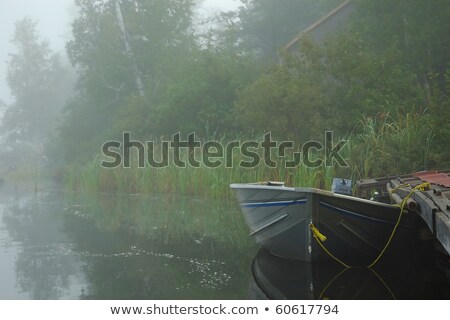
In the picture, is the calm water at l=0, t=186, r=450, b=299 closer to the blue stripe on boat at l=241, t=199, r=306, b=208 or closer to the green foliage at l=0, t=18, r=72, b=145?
the blue stripe on boat at l=241, t=199, r=306, b=208

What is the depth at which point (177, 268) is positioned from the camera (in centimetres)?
672

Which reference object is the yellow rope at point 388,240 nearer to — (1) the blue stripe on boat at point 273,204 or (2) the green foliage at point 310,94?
(1) the blue stripe on boat at point 273,204

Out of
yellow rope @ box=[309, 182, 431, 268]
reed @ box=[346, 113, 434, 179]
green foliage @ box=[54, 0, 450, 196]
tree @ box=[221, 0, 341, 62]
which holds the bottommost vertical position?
yellow rope @ box=[309, 182, 431, 268]

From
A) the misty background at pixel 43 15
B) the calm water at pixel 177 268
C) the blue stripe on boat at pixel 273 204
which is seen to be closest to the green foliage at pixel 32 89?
the misty background at pixel 43 15

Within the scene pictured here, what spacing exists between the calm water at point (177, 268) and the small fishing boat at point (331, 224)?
0.20 m

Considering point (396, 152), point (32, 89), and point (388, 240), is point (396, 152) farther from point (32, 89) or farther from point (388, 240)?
point (32, 89)

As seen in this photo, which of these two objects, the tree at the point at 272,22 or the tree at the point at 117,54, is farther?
the tree at the point at 117,54

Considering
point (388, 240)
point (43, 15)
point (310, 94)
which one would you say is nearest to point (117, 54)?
point (310, 94)

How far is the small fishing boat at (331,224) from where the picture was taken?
21.3ft

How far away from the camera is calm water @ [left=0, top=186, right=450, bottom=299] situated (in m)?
5.60

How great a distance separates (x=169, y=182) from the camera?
16.5m

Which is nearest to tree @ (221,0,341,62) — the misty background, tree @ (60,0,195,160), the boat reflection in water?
tree @ (60,0,195,160)

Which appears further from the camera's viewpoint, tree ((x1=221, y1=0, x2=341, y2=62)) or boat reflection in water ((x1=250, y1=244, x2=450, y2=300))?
tree ((x1=221, y1=0, x2=341, y2=62))

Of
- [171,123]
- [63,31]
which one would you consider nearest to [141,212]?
[171,123]
